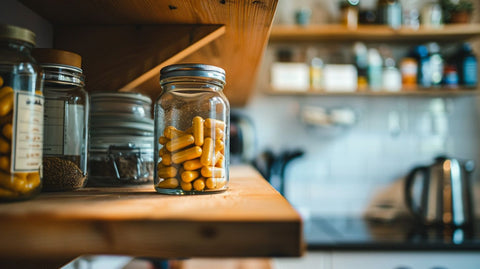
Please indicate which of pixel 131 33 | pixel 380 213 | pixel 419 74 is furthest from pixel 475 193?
pixel 131 33

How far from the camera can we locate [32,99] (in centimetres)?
40

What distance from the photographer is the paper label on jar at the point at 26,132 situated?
1.24 ft

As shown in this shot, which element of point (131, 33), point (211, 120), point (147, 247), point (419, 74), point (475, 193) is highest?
point (419, 74)

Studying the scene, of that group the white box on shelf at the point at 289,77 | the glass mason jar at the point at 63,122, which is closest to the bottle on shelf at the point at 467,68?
the white box on shelf at the point at 289,77

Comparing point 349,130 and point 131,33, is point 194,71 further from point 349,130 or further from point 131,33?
point 349,130

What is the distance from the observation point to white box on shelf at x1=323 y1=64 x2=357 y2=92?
2.05 metres

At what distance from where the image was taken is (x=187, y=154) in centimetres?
49

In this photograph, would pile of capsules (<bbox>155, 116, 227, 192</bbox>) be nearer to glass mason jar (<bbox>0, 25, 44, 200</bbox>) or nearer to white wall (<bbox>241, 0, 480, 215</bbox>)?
glass mason jar (<bbox>0, 25, 44, 200</bbox>)

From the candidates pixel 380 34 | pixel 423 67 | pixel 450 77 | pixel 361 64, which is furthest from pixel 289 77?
pixel 450 77

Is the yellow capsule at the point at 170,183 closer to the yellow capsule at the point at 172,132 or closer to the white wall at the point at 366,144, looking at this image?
the yellow capsule at the point at 172,132

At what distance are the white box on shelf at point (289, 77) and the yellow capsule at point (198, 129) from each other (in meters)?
1.59

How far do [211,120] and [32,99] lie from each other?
0.22 meters

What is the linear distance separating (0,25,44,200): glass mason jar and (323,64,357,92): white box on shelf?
71.7 inches

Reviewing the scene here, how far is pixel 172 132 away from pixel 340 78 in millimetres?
1724
